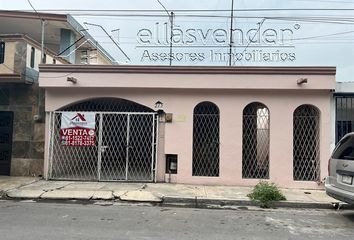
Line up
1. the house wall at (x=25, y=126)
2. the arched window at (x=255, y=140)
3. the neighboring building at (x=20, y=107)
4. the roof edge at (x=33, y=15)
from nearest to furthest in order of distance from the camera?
the neighboring building at (x=20, y=107) → the arched window at (x=255, y=140) → the house wall at (x=25, y=126) → the roof edge at (x=33, y=15)

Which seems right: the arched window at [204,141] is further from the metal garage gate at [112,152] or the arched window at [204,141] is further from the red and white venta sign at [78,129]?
the red and white venta sign at [78,129]

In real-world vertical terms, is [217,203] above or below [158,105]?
below

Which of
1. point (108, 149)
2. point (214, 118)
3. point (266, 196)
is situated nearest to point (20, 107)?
point (108, 149)

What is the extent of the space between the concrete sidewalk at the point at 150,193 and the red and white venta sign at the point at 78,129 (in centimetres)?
131

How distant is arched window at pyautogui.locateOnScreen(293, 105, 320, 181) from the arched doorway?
4.39 metres

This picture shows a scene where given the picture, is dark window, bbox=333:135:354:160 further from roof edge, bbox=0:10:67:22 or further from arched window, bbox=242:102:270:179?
roof edge, bbox=0:10:67:22

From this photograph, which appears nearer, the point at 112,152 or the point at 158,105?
the point at 158,105

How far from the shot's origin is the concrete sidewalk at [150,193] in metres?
9.95

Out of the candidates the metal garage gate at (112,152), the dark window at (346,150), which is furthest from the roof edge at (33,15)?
the dark window at (346,150)

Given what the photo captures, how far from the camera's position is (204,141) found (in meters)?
12.9

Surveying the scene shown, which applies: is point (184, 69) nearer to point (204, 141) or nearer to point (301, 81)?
point (204, 141)

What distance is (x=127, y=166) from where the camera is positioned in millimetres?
12625

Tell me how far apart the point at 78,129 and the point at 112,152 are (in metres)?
1.49

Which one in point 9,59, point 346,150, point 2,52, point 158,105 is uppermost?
point 2,52
